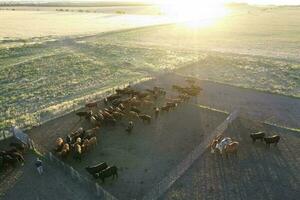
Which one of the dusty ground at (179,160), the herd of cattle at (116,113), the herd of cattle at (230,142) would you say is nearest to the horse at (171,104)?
the herd of cattle at (116,113)

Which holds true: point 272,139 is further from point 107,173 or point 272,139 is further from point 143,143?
point 107,173

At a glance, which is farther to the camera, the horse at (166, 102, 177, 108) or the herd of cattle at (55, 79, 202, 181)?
the horse at (166, 102, 177, 108)

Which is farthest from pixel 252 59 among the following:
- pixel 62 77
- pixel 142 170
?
pixel 142 170

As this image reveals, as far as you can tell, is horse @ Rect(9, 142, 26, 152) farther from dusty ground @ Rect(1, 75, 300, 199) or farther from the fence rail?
the fence rail

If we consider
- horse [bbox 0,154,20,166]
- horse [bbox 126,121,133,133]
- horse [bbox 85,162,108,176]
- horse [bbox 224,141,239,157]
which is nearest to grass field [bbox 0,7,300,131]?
horse [bbox 0,154,20,166]

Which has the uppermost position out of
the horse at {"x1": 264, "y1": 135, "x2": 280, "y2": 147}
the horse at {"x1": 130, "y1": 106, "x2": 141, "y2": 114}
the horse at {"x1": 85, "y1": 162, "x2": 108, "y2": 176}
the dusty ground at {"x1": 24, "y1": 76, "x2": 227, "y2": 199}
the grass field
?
the horse at {"x1": 264, "y1": 135, "x2": 280, "y2": 147}

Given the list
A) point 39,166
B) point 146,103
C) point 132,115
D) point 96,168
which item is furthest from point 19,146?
point 146,103

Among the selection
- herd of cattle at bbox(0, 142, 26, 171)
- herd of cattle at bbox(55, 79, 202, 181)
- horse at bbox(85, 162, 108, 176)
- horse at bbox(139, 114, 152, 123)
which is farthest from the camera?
horse at bbox(139, 114, 152, 123)

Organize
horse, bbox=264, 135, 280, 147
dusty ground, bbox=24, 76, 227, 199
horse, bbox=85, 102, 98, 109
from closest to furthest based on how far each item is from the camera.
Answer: dusty ground, bbox=24, 76, 227, 199 → horse, bbox=264, 135, 280, 147 → horse, bbox=85, 102, 98, 109
